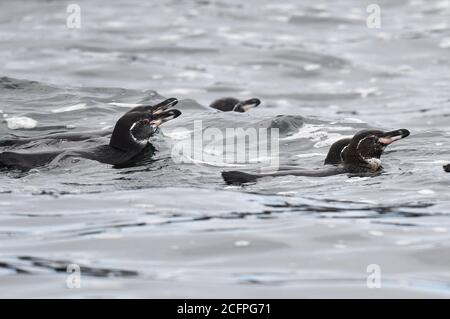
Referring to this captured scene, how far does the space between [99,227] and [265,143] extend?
14.7 ft

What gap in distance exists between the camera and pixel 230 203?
362 inches

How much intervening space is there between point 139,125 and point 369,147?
217 cm

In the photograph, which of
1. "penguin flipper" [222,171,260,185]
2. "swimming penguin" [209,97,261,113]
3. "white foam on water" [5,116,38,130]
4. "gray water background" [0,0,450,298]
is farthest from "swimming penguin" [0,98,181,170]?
"swimming penguin" [209,97,261,113]

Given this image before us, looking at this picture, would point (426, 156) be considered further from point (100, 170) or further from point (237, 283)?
point (237, 283)

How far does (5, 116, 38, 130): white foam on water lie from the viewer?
12.9 metres

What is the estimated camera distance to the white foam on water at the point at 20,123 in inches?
507

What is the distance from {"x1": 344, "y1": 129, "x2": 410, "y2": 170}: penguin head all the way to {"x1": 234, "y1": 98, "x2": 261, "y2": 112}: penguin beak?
2980mm

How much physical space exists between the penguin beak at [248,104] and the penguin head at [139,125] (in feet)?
8.17

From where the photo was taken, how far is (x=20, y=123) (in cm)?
1302

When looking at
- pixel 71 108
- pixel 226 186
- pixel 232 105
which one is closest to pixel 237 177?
pixel 226 186

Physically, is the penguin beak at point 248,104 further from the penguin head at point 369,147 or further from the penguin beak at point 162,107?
the penguin head at point 369,147

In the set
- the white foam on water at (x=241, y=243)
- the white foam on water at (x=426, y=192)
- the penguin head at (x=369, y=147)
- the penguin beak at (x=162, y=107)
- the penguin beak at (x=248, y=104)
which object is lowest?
the penguin beak at (x=248, y=104)

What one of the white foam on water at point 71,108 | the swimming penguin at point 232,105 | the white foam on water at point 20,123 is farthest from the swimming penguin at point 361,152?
the white foam on water at point 71,108

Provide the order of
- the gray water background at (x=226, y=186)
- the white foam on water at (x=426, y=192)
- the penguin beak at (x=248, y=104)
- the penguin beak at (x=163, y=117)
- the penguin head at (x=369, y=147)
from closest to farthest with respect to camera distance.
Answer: the gray water background at (x=226, y=186) < the white foam on water at (x=426, y=192) < the penguin head at (x=369, y=147) < the penguin beak at (x=163, y=117) < the penguin beak at (x=248, y=104)
